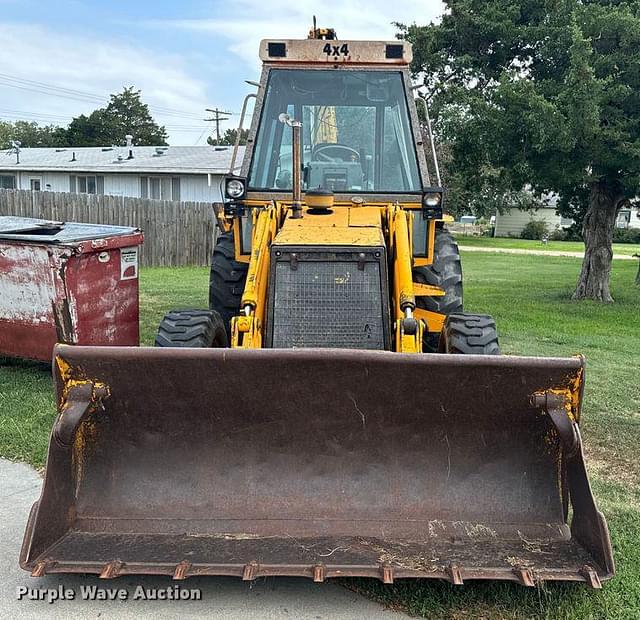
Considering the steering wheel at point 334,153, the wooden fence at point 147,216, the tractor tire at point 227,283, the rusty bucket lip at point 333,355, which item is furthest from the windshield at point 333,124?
the wooden fence at point 147,216

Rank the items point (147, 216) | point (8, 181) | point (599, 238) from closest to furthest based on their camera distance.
→ point (599, 238) < point (147, 216) < point (8, 181)

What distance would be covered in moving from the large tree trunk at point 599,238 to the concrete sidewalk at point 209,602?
12.2 m

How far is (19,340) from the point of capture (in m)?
6.69

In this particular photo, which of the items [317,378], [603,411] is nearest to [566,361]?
[317,378]

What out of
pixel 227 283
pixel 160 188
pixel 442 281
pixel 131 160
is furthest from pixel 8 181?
pixel 442 281

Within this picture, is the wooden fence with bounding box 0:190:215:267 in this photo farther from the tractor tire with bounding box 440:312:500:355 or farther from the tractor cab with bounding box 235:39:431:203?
the tractor tire with bounding box 440:312:500:355

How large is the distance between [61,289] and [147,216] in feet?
45.6

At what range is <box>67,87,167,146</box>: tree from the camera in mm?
47906

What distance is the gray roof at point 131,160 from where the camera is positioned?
2873 centimetres

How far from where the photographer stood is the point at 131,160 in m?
Answer: 30.4

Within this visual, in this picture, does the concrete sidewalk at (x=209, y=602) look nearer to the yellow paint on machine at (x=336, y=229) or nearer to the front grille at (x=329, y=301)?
the front grille at (x=329, y=301)

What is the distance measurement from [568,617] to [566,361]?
109 cm

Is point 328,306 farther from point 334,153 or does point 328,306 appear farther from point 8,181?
point 8,181

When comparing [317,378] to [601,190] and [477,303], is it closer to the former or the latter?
[477,303]
